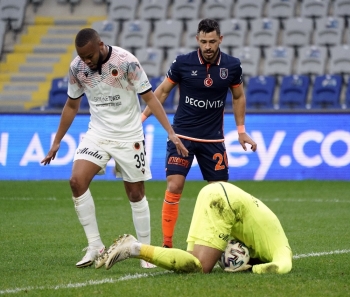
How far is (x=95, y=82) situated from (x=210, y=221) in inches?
67.5

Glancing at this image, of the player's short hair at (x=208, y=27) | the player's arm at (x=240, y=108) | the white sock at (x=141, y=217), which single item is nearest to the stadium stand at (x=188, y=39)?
the player's arm at (x=240, y=108)

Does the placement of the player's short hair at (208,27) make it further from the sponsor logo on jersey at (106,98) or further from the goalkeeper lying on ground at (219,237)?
the goalkeeper lying on ground at (219,237)

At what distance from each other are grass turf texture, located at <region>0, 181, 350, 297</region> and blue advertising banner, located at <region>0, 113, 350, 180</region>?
17.1 inches

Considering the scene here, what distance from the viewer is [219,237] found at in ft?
20.0

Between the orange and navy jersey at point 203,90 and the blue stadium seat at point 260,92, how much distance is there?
36.9 ft

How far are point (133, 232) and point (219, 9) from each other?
13824mm

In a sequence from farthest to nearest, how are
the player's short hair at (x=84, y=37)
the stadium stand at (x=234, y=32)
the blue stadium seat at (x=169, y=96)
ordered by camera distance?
the stadium stand at (x=234, y=32)
the blue stadium seat at (x=169, y=96)
the player's short hair at (x=84, y=37)

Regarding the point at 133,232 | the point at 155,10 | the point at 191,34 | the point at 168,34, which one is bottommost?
the point at 168,34

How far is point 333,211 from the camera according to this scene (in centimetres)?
1116

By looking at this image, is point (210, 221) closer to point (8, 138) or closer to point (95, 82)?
point (95, 82)

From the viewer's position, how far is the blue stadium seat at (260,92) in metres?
19.2

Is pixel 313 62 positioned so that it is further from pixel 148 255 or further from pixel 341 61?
pixel 148 255

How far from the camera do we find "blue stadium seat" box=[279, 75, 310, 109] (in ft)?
62.5

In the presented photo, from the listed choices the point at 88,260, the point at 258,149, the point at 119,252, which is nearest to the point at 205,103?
the point at 88,260
